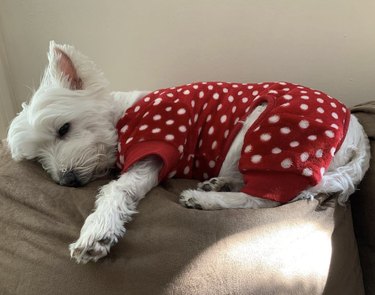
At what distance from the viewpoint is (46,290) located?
0.98 m

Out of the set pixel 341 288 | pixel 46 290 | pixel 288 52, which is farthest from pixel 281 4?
pixel 46 290

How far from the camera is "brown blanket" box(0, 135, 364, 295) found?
976 mm

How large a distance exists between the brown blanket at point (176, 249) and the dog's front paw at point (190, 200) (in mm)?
60

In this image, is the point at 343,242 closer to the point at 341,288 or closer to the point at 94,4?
the point at 341,288

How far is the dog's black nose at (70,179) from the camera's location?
1.29 meters

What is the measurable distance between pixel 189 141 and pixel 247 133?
226mm

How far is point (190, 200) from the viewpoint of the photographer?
122 centimetres

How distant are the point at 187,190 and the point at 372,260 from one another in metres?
0.68

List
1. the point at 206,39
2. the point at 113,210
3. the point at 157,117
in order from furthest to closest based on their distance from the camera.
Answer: the point at 206,39 → the point at 157,117 → the point at 113,210

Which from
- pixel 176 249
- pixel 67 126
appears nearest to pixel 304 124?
pixel 176 249

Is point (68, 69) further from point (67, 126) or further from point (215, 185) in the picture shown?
point (215, 185)

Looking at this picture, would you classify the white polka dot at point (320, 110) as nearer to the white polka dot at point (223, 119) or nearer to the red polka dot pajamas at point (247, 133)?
the red polka dot pajamas at point (247, 133)

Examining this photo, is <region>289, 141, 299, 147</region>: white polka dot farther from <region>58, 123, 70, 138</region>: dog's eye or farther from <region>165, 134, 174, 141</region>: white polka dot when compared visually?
<region>58, 123, 70, 138</region>: dog's eye

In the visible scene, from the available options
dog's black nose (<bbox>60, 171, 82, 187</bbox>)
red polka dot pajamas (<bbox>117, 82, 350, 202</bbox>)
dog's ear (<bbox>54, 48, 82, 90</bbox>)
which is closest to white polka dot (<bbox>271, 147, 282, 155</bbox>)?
red polka dot pajamas (<bbox>117, 82, 350, 202</bbox>)
